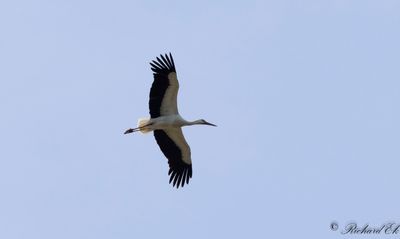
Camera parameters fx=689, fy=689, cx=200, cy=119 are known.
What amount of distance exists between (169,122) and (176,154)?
42.6 inches

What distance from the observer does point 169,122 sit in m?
15.5

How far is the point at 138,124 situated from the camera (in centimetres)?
1580

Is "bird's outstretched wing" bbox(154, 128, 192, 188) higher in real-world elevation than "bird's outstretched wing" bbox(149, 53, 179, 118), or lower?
lower

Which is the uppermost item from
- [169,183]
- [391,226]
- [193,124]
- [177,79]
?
[177,79]

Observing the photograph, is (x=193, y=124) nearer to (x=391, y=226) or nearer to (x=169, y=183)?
(x=169, y=183)

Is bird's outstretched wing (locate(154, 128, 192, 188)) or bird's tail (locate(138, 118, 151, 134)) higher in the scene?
bird's tail (locate(138, 118, 151, 134))

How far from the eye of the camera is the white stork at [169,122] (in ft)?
49.6

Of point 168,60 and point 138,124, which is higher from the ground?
point 168,60

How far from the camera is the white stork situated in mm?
15117

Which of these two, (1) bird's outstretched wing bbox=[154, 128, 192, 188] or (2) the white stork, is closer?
(2) the white stork

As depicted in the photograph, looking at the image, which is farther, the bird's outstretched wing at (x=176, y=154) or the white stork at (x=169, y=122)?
the bird's outstretched wing at (x=176, y=154)

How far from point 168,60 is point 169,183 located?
2.99 meters

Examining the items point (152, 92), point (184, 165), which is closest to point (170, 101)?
point (152, 92)

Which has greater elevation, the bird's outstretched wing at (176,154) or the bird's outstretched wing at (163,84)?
the bird's outstretched wing at (163,84)
